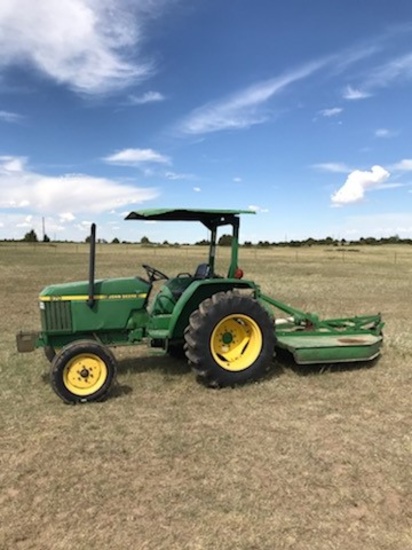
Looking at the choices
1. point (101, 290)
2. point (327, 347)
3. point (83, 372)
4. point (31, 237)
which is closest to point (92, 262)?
point (101, 290)

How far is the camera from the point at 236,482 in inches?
154

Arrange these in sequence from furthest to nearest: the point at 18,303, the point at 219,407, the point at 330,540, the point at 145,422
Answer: the point at 18,303 → the point at 219,407 → the point at 145,422 → the point at 330,540

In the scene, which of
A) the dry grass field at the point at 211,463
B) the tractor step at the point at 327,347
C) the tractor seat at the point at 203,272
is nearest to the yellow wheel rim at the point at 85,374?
the dry grass field at the point at 211,463

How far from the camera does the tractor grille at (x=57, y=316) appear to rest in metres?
6.12

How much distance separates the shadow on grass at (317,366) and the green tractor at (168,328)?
25 centimetres

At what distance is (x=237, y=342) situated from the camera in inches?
255

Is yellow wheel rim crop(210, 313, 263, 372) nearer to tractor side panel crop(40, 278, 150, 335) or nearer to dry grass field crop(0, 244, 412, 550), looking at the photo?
dry grass field crop(0, 244, 412, 550)

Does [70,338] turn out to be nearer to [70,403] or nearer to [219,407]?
[70,403]

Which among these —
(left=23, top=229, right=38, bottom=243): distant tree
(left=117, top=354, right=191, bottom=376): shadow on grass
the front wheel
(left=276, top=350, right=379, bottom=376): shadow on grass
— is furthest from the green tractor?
(left=23, top=229, right=38, bottom=243): distant tree

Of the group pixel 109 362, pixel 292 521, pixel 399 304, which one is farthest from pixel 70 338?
pixel 399 304

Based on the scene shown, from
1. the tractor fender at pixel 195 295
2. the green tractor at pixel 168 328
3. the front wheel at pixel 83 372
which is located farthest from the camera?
the tractor fender at pixel 195 295

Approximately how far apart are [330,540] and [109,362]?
10.6ft

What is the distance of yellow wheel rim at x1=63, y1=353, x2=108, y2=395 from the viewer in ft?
18.6

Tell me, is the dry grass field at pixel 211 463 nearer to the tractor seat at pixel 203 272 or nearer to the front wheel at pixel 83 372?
the front wheel at pixel 83 372
